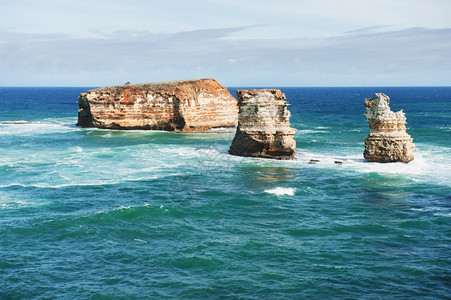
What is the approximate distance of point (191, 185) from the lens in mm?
40562

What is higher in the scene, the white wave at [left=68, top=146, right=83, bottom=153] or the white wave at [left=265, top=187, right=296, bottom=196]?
the white wave at [left=68, top=146, right=83, bottom=153]

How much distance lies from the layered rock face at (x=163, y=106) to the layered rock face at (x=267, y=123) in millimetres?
24685

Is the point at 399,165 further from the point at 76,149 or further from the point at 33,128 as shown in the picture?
the point at 33,128

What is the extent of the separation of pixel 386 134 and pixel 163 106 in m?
39.0

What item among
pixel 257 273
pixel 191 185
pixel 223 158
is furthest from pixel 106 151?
pixel 257 273

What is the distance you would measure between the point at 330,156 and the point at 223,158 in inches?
447

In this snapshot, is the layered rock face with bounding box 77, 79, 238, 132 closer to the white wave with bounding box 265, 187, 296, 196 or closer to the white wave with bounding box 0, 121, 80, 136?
the white wave with bounding box 0, 121, 80, 136

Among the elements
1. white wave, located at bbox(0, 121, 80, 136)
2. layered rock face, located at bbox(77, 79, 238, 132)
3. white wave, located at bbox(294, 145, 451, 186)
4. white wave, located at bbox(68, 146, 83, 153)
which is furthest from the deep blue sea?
white wave, located at bbox(0, 121, 80, 136)

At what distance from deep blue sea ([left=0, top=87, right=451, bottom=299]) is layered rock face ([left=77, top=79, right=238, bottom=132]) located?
879 inches

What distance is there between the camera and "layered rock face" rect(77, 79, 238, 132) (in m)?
75.6

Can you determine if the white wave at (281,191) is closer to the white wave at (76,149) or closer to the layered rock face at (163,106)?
the white wave at (76,149)

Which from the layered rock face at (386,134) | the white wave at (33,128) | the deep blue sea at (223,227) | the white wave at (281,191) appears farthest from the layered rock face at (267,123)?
the white wave at (33,128)

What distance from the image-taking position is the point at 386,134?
45.9m

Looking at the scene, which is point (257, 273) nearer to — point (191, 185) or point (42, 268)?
point (42, 268)
